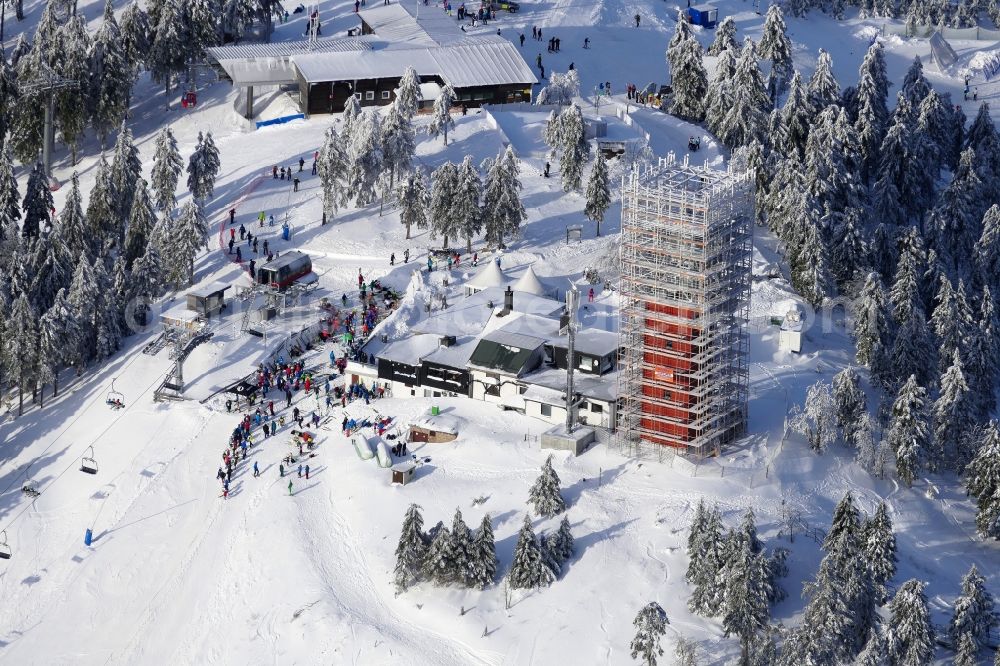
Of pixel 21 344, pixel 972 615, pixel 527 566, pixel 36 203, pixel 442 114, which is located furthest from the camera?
pixel 442 114

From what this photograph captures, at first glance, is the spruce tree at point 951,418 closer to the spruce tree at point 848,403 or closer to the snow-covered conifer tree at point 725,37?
the spruce tree at point 848,403

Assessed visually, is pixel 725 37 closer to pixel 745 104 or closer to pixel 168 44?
pixel 745 104

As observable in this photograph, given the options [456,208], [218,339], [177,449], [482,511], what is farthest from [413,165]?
[482,511]

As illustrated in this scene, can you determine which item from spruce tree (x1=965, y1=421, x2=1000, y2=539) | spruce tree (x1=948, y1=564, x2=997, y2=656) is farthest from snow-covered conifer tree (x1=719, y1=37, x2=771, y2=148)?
spruce tree (x1=948, y1=564, x2=997, y2=656)

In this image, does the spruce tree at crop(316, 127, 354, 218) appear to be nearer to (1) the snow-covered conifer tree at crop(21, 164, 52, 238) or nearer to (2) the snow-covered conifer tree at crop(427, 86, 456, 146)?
(2) the snow-covered conifer tree at crop(427, 86, 456, 146)

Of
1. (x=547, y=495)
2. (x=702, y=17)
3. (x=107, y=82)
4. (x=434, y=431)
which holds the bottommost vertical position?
(x=547, y=495)

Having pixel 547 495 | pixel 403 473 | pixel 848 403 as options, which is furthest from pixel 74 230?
pixel 848 403

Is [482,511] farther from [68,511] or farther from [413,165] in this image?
[413,165]
